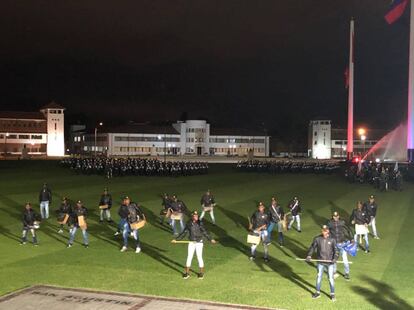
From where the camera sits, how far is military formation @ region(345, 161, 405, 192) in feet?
133

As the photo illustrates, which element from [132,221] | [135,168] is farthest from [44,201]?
[135,168]

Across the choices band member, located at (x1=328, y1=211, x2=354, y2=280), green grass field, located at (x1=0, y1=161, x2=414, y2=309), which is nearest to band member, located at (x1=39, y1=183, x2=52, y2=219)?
green grass field, located at (x1=0, y1=161, x2=414, y2=309)

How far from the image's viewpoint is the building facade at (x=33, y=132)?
112062mm

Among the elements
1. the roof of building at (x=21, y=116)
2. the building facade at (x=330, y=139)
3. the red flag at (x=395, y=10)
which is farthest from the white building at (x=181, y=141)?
the red flag at (x=395, y=10)

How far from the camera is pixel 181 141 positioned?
5108 inches

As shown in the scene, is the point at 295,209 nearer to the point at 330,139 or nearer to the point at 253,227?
the point at 253,227

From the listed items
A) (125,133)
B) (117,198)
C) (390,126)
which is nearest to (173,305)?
(117,198)

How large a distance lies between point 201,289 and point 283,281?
107 inches

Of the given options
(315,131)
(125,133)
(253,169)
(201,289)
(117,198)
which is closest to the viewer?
(201,289)

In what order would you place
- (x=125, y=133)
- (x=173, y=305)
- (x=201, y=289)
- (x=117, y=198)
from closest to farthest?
(x=173, y=305) < (x=201, y=289) < (x=117, y=198) < (x=125, y=133)

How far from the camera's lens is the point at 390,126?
153 meters

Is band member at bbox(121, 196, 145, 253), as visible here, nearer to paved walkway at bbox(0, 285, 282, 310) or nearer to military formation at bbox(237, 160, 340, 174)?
paved walkway at bbox(0, 285, 282, 310)

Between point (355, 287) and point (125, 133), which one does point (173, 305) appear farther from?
point (125, 133)

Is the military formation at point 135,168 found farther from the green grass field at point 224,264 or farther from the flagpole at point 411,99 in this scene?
the flagpole at point 411,99
